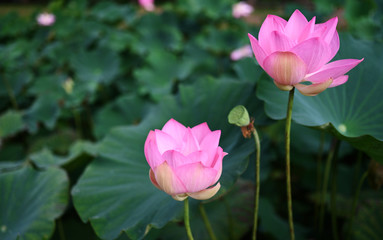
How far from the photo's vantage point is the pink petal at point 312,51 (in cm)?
53

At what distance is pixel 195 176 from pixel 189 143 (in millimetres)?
70

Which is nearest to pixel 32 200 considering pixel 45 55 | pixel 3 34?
pixel 45 55

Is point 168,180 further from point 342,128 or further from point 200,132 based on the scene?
point 342,128

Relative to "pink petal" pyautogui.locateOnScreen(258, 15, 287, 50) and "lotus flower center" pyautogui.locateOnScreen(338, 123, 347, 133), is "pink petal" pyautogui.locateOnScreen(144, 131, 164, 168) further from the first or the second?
"lotus flower center" pyautogui.locateOnScreen(338, 123, 347, 133)

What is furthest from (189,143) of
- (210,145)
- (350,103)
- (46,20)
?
(46,20)

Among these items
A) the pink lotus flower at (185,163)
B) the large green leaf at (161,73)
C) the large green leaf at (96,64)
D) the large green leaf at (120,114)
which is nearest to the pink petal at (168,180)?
the pink lotus flower at (185,163)

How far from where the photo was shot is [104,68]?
218cm

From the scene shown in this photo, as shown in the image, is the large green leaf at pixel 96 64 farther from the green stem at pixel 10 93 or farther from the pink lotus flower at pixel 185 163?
the pink lotus flower at pixel 185 163

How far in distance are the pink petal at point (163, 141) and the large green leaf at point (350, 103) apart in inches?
12.0

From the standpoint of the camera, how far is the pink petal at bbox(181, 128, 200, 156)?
557 millimetres

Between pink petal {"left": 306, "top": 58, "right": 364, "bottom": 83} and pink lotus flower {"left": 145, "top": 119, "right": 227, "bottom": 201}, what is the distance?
20 centimetres

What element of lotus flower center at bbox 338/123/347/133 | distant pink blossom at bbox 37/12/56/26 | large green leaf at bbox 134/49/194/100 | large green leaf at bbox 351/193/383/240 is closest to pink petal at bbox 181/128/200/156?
lotus flower center at bbox 338/123/347/133

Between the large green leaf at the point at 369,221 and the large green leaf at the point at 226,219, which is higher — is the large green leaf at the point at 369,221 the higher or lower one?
the higher one

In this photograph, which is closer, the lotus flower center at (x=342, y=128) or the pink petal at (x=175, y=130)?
the pink petal at (x=175, y=130)
